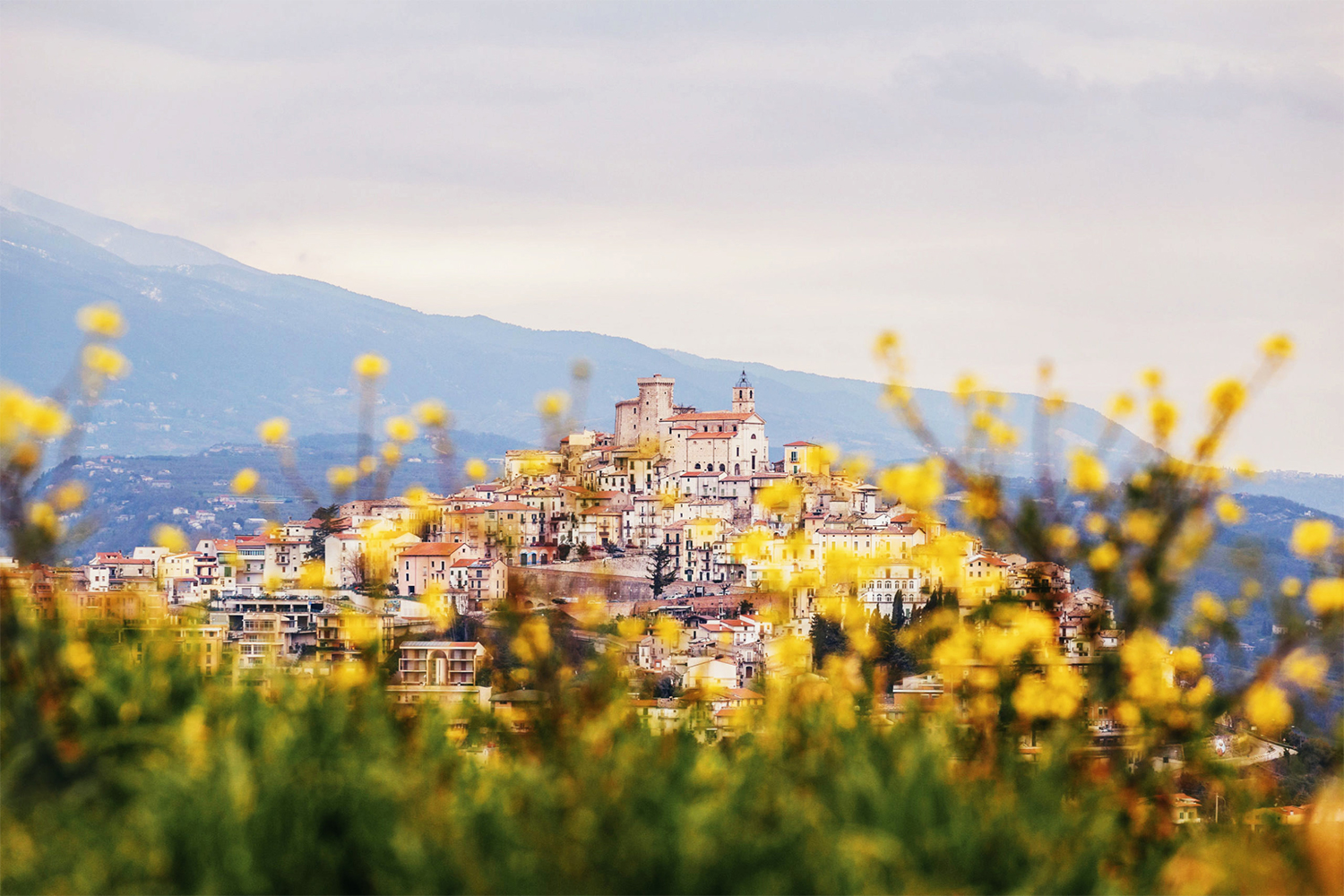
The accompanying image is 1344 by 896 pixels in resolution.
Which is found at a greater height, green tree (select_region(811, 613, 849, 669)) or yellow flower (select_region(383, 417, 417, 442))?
yellow flower (select_region(383, 417, 417, 442))

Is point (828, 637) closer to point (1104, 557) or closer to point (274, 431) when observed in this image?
point (274, 431)

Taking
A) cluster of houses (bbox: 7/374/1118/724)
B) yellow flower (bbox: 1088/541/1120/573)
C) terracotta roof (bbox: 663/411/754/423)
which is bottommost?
cluster of houses (bbox: 7/374/1118/724)

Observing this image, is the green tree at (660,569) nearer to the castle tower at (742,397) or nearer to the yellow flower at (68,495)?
the castle tower at (742,397)

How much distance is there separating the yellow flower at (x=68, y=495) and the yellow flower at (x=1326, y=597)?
2.69 m

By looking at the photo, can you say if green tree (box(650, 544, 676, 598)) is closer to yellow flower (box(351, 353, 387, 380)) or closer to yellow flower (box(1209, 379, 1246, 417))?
yellow flower (box(351, 353, 387, 380))

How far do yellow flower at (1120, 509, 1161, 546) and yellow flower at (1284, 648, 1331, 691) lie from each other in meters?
0.38

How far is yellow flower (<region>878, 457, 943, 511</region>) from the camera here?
3.23 m

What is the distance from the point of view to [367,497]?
385cm

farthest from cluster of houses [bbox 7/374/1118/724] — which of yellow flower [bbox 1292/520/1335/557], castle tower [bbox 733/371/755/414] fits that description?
yellow flower [bbox 1292/520/1335/557]

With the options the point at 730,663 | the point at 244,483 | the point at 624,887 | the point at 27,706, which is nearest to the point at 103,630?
the point at 244,483

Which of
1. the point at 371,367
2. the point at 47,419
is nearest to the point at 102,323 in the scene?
the point at 47,419

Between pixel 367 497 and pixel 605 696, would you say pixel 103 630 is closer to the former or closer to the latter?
pixel 367 497

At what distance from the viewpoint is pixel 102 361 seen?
122 inches

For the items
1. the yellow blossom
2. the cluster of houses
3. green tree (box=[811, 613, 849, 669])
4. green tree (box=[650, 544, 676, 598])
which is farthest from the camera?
green tree (box=[650, 544, 676, 598])
